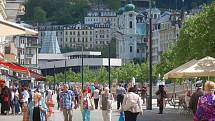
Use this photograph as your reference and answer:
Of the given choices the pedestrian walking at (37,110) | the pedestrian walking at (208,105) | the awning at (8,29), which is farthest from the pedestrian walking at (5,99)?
the pedestrian walking at (208,105)

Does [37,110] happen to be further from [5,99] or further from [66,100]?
[5,99]

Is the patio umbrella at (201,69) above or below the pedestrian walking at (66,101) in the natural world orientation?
above

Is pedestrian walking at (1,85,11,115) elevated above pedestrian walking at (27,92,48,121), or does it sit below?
below

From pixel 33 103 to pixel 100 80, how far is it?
120612mm

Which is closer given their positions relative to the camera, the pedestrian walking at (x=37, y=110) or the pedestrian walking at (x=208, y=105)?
the pedestrian walking at (x=208, y=105)

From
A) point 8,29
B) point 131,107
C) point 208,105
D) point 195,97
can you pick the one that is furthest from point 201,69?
point 208,105

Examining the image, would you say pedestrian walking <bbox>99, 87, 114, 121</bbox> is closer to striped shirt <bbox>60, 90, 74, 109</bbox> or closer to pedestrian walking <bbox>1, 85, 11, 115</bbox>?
striped shirt <bbox>60, 90, 74, 109</bbox>

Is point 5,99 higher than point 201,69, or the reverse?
point 201,69

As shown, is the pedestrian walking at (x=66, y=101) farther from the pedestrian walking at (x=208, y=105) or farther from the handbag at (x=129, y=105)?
the pedestrian walking at (x=208, y=105)

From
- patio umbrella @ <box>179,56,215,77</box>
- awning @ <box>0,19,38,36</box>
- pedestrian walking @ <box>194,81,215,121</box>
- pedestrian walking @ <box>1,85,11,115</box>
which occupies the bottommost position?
pedestrian walking @ <box>1,85,11,115</box>

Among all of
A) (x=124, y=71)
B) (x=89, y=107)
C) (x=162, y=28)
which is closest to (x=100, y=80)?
(x=124, y=71)

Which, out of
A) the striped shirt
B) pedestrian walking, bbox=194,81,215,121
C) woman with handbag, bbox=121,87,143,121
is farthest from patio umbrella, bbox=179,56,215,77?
pedestrian walking, bbox=194,81,215,121

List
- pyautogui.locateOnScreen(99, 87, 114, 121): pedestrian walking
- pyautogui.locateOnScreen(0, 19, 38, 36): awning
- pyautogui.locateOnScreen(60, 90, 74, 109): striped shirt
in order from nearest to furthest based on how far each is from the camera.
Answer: pyautogui.locateOnScreen(0, 19, 38, 36): awning, pyautogui.locateOnScreen(60, 90, 74, 109): striped shirt, pyautogui.locateOnScreen(99, 87, 114, 121): pedestrian walking

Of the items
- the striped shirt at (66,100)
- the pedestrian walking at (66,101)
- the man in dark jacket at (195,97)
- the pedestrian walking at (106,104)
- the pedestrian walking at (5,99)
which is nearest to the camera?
the man in dark jacket at (195,97)
